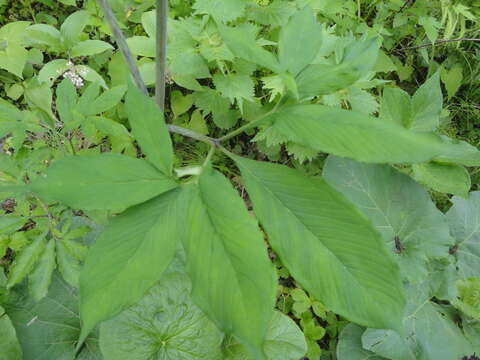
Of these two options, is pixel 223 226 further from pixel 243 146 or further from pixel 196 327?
pixel 243 146

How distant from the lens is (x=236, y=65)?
5.84 ft

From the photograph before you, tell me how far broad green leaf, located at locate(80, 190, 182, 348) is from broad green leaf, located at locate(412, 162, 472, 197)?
1237 mm

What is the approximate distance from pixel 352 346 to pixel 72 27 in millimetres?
2083

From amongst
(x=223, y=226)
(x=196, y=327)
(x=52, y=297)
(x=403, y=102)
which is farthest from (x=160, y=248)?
(x=403, y=102)

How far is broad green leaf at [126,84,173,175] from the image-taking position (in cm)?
72

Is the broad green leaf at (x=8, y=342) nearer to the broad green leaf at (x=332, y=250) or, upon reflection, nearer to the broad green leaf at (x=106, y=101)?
the broad green leaf at (x=106, y=101)

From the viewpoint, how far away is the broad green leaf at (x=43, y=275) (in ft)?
3.76

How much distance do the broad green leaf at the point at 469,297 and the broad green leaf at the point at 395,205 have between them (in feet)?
0.93

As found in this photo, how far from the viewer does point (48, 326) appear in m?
1.45

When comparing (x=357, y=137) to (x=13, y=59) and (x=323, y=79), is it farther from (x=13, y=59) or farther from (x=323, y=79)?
(x=13, y=59)

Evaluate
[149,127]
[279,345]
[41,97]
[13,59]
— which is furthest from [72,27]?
[279,345]

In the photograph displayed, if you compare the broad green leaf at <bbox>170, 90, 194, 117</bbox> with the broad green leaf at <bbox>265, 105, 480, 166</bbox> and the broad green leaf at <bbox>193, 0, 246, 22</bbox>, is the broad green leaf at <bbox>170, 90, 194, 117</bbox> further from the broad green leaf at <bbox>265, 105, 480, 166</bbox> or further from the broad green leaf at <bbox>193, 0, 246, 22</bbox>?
the broad green leaf at <bbox>265, 105, 480, 166</bbox>

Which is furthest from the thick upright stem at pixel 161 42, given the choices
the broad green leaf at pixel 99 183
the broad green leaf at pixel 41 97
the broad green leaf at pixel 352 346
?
the broad green leaf at pixel 352 346

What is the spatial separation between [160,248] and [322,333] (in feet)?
4.60
